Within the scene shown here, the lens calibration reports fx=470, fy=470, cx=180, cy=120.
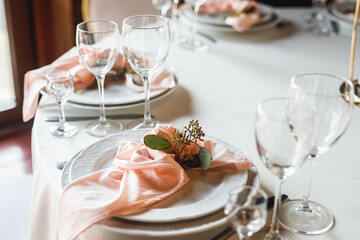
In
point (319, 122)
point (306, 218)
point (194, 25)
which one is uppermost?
point (319, 122)

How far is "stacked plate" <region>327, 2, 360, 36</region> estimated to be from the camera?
→ 1.83 m

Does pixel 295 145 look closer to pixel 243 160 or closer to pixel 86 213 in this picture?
pixel 243 160

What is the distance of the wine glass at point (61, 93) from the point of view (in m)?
1.13

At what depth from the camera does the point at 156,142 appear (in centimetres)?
93

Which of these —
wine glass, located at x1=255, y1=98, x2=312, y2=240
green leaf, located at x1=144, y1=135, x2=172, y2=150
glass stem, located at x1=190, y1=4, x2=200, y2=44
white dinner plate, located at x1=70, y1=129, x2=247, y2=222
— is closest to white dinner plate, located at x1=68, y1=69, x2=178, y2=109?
white dinner plate, located at x1=70, y1=129, x2=247, y2=222

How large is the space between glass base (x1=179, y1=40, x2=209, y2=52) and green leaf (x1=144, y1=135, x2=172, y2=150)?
2.72ft

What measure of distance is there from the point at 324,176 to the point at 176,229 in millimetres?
393

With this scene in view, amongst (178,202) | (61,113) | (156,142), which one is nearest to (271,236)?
(178,202)

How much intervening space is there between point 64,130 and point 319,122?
64 centimetres

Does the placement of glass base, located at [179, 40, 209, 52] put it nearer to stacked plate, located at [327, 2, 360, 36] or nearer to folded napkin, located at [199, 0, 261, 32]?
folded napkin, located at [199, 0, 261, 32]

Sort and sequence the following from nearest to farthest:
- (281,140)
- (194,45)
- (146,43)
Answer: (281,140) < (146,43) < (194,45)

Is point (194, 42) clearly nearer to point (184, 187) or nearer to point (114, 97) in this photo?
point (114, 97)

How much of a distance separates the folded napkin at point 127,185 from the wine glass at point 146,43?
195 millimetres

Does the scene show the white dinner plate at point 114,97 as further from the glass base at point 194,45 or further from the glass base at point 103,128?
the glass base at point 194,45
